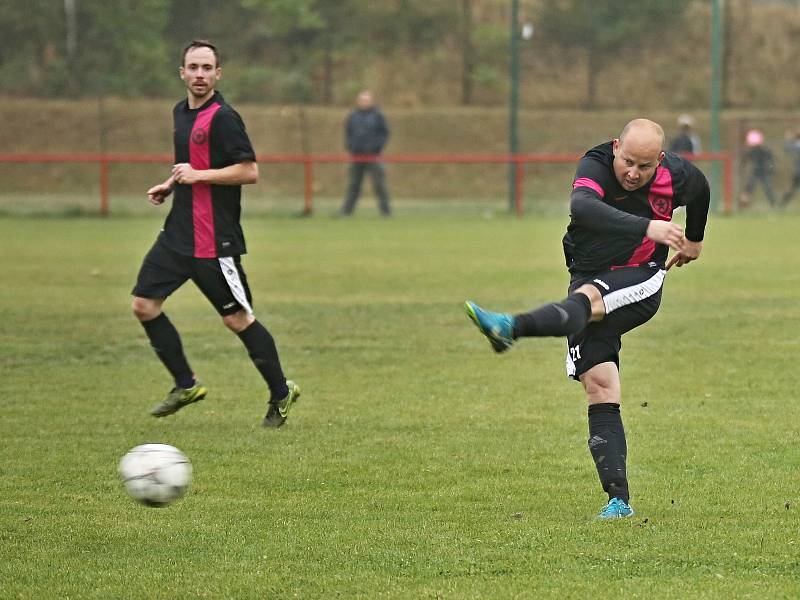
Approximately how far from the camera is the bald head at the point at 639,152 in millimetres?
5453

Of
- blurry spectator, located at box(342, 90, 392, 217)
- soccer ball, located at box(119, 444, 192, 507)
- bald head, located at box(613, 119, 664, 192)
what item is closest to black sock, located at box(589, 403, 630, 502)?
bald head, located at box(613, 119, 664, 192)

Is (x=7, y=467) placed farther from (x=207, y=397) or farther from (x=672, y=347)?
(x=672, y=347)

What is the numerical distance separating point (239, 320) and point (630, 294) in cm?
282

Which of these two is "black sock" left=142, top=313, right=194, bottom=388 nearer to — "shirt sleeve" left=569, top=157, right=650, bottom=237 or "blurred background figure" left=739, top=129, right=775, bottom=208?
"shirt sleeve" left=569, top=157, right=650, bottom=237

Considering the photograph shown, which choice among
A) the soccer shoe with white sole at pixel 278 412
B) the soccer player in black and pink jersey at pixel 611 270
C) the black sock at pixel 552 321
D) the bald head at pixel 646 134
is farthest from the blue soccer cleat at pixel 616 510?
the soccer shoe with white sole at pixel 278 412

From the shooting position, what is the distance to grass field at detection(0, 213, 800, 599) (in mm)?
4910

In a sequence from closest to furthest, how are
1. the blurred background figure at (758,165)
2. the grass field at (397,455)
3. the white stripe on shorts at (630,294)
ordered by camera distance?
the grass field at (397,455) < the white stripe on shorts at (630,294) < the blurred background figure at (758,165)

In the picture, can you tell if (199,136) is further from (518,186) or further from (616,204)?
(518,186)

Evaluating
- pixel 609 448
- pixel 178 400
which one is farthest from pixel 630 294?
pixel 178 400

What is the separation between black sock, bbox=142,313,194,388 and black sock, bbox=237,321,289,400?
398mm

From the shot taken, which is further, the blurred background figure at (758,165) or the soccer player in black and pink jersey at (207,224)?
the blurred background figure at (758,165)

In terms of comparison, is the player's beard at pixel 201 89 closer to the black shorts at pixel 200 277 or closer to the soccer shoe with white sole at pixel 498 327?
the black shorts at pixel 200 277

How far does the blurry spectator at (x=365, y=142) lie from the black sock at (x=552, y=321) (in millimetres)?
21337

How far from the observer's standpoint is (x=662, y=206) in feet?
19.1
